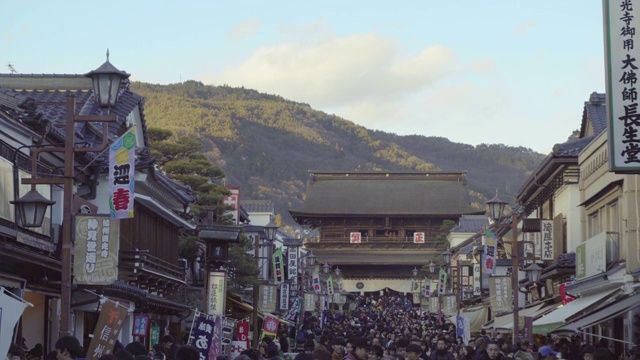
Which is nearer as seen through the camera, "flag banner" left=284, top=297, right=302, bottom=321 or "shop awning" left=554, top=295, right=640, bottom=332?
"shop awning" left=554, top=295, right=640, bottom=332

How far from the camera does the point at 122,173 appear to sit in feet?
59.5

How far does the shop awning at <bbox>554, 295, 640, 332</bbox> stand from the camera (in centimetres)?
2002

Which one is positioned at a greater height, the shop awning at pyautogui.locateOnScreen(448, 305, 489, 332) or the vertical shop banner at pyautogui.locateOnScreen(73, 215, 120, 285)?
the vertical shop banner at pyautogui.locateOnScreen(73, 215, 120, 285)

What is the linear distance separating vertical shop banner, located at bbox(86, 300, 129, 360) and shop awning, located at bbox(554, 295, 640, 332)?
9.27 metres

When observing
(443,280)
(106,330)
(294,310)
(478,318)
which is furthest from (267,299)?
(106,330)

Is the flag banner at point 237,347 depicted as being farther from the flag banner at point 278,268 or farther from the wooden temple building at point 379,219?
the wooden temple building at point 379,219

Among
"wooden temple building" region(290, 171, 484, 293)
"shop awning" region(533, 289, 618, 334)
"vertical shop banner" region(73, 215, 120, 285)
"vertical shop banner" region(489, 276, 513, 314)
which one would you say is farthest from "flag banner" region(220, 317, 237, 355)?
"wooden temple building" region(290, 171, 484, 293)

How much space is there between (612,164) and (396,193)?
327 ft

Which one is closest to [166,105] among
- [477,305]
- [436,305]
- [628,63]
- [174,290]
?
[436,305]

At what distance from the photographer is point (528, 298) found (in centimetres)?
4522

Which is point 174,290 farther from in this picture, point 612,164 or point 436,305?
point 436,305

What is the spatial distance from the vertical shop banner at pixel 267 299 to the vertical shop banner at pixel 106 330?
86.1 ft

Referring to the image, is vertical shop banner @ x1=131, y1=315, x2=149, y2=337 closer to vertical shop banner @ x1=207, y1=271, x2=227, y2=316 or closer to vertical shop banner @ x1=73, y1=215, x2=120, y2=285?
vertical shop banner @ x1=207, y1=271, x2=227, y2=316

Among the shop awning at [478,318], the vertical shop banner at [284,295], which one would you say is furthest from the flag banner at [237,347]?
the vertical shop banner at [284,295]
